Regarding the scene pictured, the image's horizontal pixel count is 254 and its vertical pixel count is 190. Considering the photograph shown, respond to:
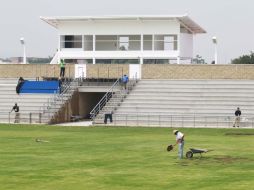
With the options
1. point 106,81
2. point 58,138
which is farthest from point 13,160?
point 106,81

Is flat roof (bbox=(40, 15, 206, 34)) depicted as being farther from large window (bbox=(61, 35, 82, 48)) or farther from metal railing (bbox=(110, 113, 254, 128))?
metal railing (bbox=(110, 113, 254, 128))

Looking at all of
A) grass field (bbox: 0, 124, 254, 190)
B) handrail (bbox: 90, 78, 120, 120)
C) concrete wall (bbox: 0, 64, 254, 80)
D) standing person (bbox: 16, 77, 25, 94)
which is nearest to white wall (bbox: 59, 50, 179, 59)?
concrete wall (bbox: 0, 64, 254, 80)

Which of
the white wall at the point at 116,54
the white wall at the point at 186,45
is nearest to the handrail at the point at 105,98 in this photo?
the white wall at the point at 116,54

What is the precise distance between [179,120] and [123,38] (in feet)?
64.4

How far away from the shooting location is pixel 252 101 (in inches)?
2183

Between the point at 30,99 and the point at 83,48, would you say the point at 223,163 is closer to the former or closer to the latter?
the point at 30,99

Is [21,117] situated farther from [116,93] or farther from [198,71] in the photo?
[198,71]

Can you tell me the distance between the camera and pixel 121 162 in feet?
94.3

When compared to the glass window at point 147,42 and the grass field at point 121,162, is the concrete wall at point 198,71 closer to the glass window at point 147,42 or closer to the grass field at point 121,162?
the glass window at point 147,42

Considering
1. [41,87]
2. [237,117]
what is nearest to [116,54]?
[41,87]

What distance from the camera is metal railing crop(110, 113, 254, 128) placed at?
5203 cm

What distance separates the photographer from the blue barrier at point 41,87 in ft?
202

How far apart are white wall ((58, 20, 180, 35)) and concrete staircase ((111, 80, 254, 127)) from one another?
8.56 meters

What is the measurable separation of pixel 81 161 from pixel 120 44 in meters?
42.6
